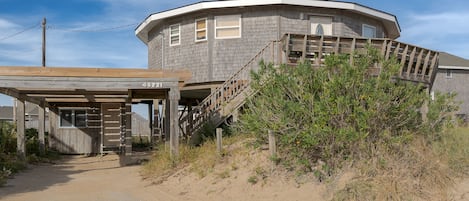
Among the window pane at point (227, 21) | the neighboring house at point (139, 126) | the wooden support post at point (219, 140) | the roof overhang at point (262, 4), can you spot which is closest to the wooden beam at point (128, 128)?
the roof overhang at point (262, 4)

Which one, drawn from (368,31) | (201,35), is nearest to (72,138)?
(201,35)

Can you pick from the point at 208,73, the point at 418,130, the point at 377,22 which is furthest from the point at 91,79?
the point at 377,22

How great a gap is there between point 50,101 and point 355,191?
17421mm

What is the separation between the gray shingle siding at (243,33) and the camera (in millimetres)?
19094

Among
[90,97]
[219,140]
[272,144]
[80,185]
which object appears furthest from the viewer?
[90,97]

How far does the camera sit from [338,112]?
9445 mm

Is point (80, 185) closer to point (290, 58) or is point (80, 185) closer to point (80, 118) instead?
point (290, 58)

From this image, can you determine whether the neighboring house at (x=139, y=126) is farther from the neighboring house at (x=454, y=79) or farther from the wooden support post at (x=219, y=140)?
the wooden support post at (x=219, y=140)

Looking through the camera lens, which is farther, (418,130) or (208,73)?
(208,73)

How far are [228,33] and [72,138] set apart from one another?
9778 millimetres

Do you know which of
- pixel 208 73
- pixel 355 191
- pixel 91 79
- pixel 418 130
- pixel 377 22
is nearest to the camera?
pixel 355 191

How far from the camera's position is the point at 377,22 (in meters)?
22.0

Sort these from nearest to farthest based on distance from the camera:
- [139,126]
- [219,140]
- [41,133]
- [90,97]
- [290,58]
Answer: [219,140]
[290,58]
[90,97]
[41,133]
[139,126]

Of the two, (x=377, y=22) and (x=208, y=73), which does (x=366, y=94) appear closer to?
(x=208, y=73)
